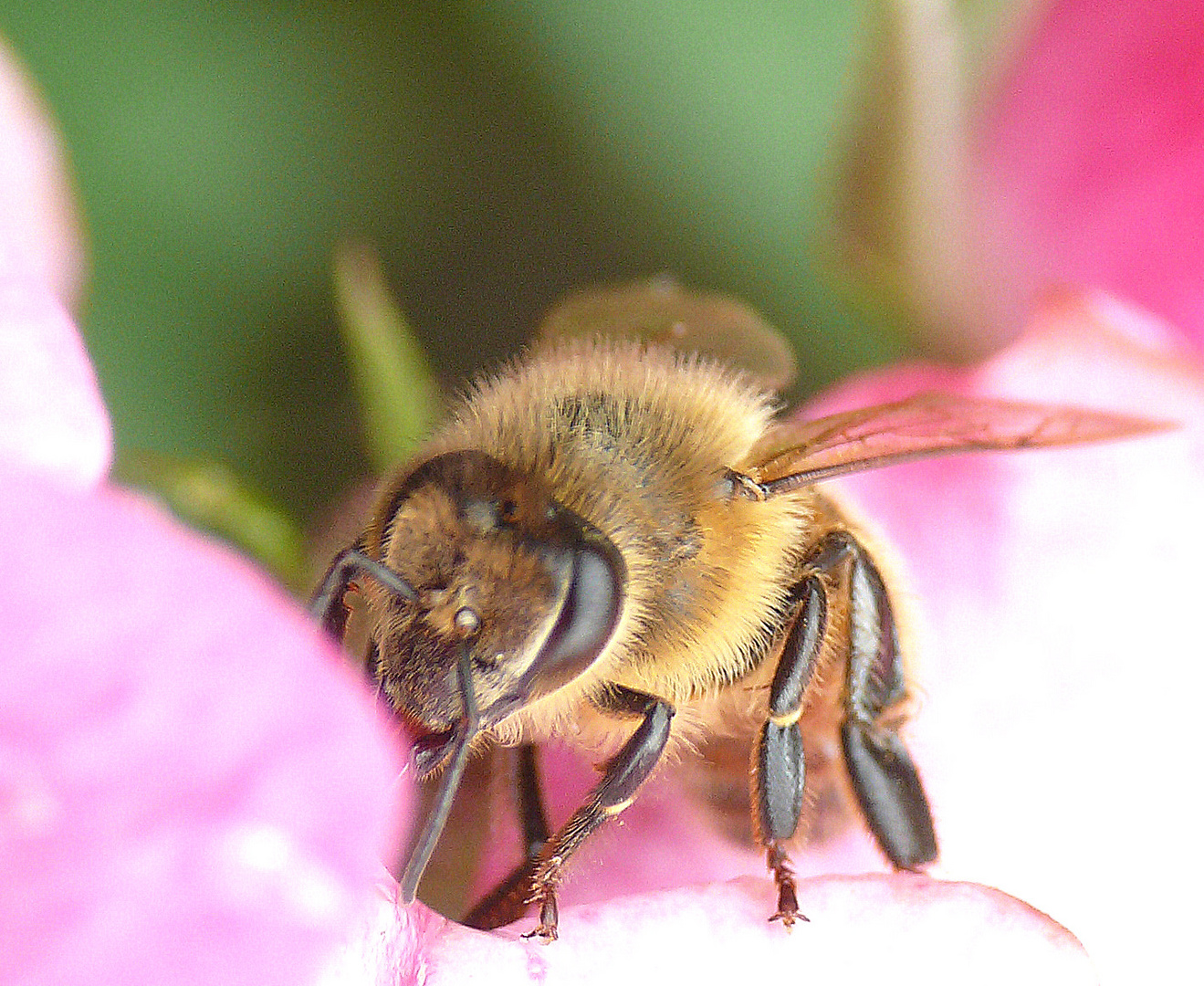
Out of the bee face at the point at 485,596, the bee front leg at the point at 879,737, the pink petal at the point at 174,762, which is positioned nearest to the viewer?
the pink petal at the point at 174,762

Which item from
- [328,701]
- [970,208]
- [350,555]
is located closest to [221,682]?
[328,701]

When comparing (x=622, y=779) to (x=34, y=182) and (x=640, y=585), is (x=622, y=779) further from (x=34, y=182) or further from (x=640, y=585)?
(x=34, y=182)

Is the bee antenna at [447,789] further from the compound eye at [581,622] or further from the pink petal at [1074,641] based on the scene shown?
the pink petal at [1074,641]

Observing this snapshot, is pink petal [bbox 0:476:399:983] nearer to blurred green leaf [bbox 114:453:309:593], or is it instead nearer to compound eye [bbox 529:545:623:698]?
compound eye [bbox 529:545:623:698]

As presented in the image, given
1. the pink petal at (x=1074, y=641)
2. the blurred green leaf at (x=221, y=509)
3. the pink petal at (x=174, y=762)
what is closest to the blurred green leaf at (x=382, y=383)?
the blurred green leaf at (x=221, y=509)

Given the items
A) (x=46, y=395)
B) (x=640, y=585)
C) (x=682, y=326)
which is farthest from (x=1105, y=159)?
(x=46, y=395)

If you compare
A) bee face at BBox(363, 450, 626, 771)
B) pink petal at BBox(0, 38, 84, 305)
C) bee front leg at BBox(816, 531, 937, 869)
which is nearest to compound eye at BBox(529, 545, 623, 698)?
bee face at BBox(363, 450, 626, 771)
